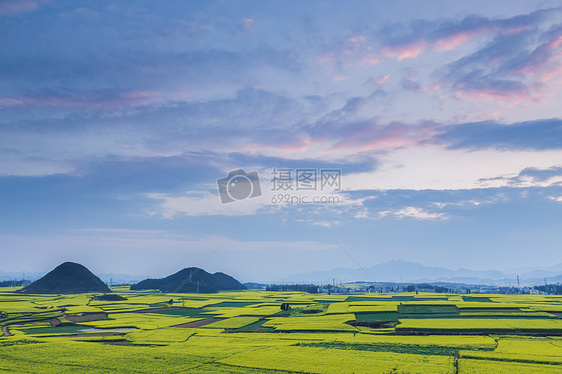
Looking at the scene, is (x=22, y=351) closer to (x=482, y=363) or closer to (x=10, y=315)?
(x=482, y=363)

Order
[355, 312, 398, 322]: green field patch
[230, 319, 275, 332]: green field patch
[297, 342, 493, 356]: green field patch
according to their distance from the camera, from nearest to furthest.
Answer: [297, 342, 493, 356]: green field patch
[230, 319, 275, 332]: green field patch
[355, 312, 398, 322]: green field patch

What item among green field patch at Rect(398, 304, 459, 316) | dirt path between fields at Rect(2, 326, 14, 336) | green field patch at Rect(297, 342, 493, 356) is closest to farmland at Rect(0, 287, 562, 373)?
green field patch at Rect(297, 342, 493, 356)

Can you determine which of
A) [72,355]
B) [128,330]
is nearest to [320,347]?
[72,355]

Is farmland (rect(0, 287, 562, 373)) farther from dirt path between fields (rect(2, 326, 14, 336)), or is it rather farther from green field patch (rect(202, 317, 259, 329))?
dirt path between fields (rect(2, 326, 14, 336))

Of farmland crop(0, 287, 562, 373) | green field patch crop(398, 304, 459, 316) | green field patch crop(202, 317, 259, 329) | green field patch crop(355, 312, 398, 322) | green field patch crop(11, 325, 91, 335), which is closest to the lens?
farmland crop(0, 287, 562, 373)

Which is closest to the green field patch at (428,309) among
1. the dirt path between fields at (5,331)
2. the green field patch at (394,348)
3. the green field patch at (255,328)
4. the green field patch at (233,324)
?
the green field patch at (255,328)

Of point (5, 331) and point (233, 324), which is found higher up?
point (5, 331)

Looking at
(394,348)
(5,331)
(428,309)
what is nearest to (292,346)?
(394,348)

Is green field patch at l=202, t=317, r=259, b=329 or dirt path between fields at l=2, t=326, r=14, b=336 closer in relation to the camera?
dirt path between fields at l=2, t=326, r=14, b=336

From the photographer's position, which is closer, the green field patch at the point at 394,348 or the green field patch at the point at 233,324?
the green field patch at the point at 394,348

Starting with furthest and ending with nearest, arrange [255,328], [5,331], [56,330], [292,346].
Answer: [255,328] → [56,330] → [5,331] → [292,346]

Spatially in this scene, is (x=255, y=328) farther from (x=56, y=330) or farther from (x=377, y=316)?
(x=56, y=330)

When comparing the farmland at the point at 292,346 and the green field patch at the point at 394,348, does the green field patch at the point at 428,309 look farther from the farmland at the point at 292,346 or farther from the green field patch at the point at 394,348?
the green field patch at the point at 394,348

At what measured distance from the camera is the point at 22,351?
47281 mm
